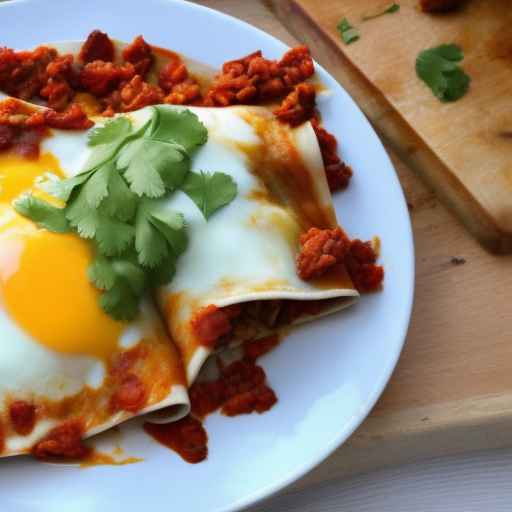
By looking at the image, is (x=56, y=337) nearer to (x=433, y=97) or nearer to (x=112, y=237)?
(x=112, y=237)

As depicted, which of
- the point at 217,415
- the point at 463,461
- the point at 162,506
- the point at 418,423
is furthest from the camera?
the point at 463,461

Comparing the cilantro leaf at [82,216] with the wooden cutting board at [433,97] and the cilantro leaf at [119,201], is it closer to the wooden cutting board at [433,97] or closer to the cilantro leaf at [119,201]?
the cilantro leaf at [119,201]

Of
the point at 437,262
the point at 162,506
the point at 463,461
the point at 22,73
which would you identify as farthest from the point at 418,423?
the point at 22,73

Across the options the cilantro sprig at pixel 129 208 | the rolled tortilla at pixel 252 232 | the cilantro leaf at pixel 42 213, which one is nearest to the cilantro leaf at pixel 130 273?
the cilantro sprig at pixel 129 208

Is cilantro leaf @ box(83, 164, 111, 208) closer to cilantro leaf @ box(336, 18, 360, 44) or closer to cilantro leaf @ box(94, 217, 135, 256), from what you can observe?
cilantro leaf @ box(94, 217, 135, 256)

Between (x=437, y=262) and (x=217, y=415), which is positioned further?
(x=437, y=262)

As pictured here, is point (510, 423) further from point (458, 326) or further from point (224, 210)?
point (224, 210)

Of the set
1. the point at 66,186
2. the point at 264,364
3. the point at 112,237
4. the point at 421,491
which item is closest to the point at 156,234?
the point at 112,237
